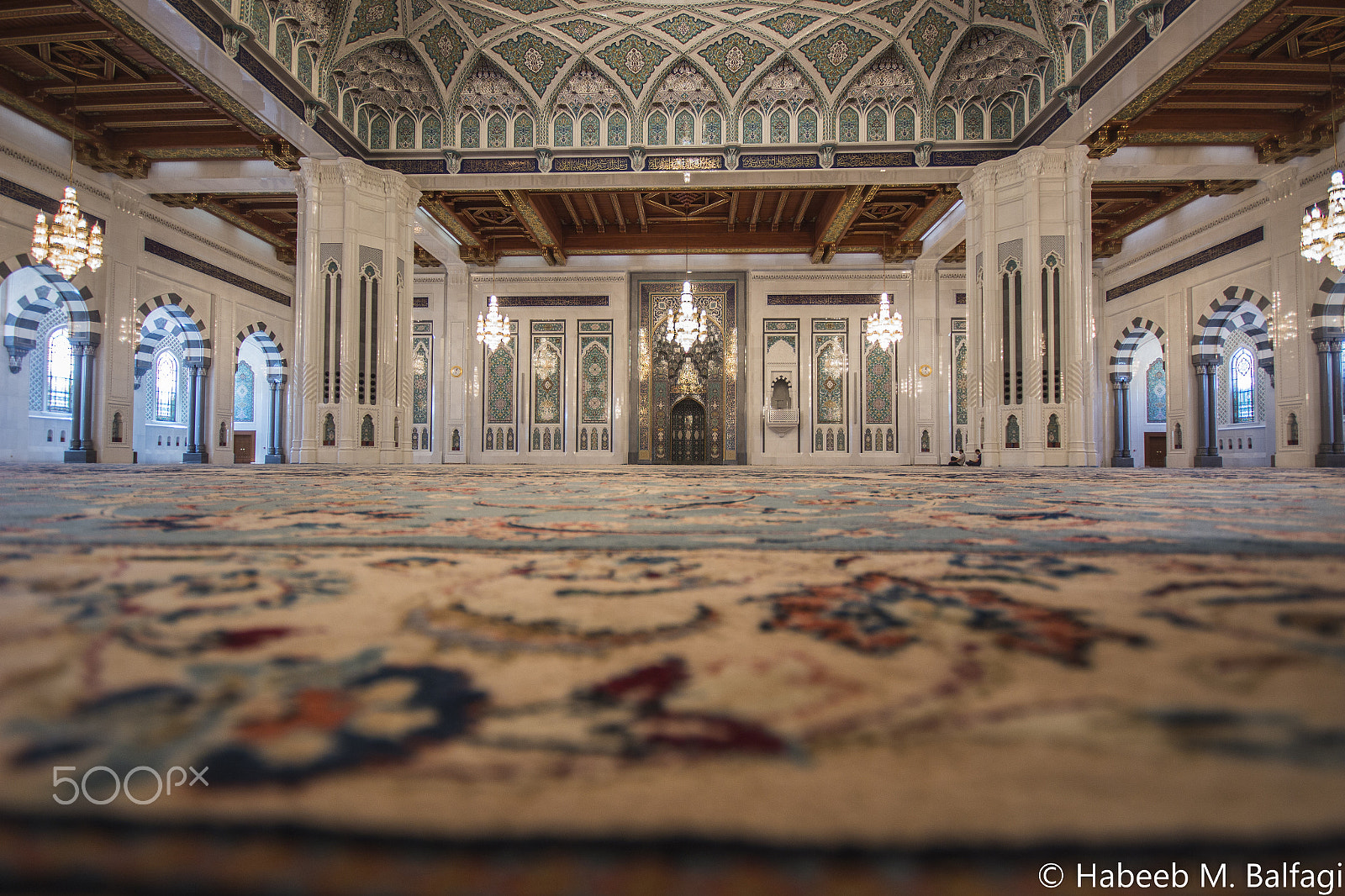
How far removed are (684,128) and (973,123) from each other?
3.50 metres

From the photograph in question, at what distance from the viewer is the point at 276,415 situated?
11.8m

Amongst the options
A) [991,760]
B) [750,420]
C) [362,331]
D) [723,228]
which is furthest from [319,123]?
A: [991,760]

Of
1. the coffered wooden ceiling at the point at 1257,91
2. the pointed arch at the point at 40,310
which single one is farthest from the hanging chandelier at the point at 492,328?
the coffered wooden ceiling at the point at 1257,91

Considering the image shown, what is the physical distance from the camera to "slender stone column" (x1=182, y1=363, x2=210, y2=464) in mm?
9844

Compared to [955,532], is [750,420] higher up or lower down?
higher up

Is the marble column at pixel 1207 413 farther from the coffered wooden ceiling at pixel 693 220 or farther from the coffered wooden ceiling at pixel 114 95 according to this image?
the coffered wooden ceiling at pixel 114 95

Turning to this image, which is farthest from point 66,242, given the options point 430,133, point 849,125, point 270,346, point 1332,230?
point 1332,230

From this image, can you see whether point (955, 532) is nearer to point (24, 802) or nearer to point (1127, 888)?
point (1127, 888)

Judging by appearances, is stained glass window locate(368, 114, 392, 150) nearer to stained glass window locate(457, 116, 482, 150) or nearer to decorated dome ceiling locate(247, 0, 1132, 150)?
decorated dome ceiling locate(247, 0, 1132, 150)

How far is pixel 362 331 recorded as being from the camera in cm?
764

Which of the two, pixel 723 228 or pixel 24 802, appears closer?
pixel 24 802

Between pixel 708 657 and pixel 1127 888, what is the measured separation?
23 centimetres

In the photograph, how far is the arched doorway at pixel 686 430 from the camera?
11555 mm

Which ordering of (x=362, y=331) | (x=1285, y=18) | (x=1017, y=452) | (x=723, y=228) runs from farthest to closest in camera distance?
(x=723, y=228) → (x=362, y=331) → (x=1017, y=452) → (x=1285, y=18)
